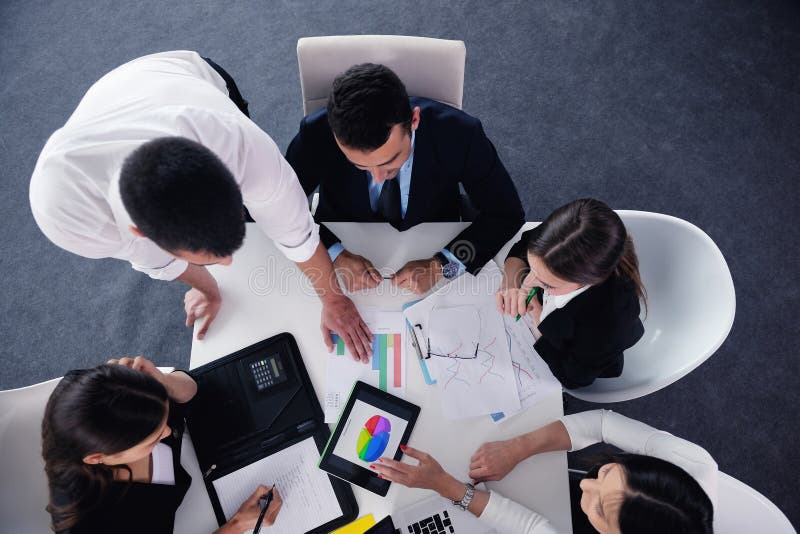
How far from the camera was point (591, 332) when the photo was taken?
128 cm

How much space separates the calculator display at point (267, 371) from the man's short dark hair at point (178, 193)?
1.52 ft

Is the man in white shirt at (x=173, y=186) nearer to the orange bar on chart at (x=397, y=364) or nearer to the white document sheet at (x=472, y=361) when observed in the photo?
the orange bar on chart at (x=397, y=364)

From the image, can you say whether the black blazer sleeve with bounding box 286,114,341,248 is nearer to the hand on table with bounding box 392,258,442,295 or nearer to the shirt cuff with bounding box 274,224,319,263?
the shirt cuff with bounding box 274,224,319,263

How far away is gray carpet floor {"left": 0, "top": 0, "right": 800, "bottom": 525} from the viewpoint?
2072 mm

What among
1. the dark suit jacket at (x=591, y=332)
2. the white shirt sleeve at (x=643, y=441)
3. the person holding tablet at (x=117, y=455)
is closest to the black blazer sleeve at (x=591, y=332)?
the dark suit jacket at (x=591, y=332)

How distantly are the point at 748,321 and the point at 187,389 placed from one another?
2.19m

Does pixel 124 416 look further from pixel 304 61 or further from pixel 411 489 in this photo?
pixel 304 61

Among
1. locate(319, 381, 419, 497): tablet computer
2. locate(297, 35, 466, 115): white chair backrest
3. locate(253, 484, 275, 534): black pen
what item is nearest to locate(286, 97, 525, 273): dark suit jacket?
locate(297, 35, 466, 115): white chair backrest

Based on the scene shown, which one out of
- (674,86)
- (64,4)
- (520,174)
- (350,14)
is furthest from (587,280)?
(64,4)

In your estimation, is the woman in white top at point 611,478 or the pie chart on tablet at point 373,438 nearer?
the woman in white top at point 611,478

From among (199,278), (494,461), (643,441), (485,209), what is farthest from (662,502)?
(199,278)

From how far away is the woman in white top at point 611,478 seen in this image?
1052 millimetres

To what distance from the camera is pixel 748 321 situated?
213 centimetres

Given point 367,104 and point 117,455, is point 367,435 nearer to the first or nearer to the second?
point 117,455
